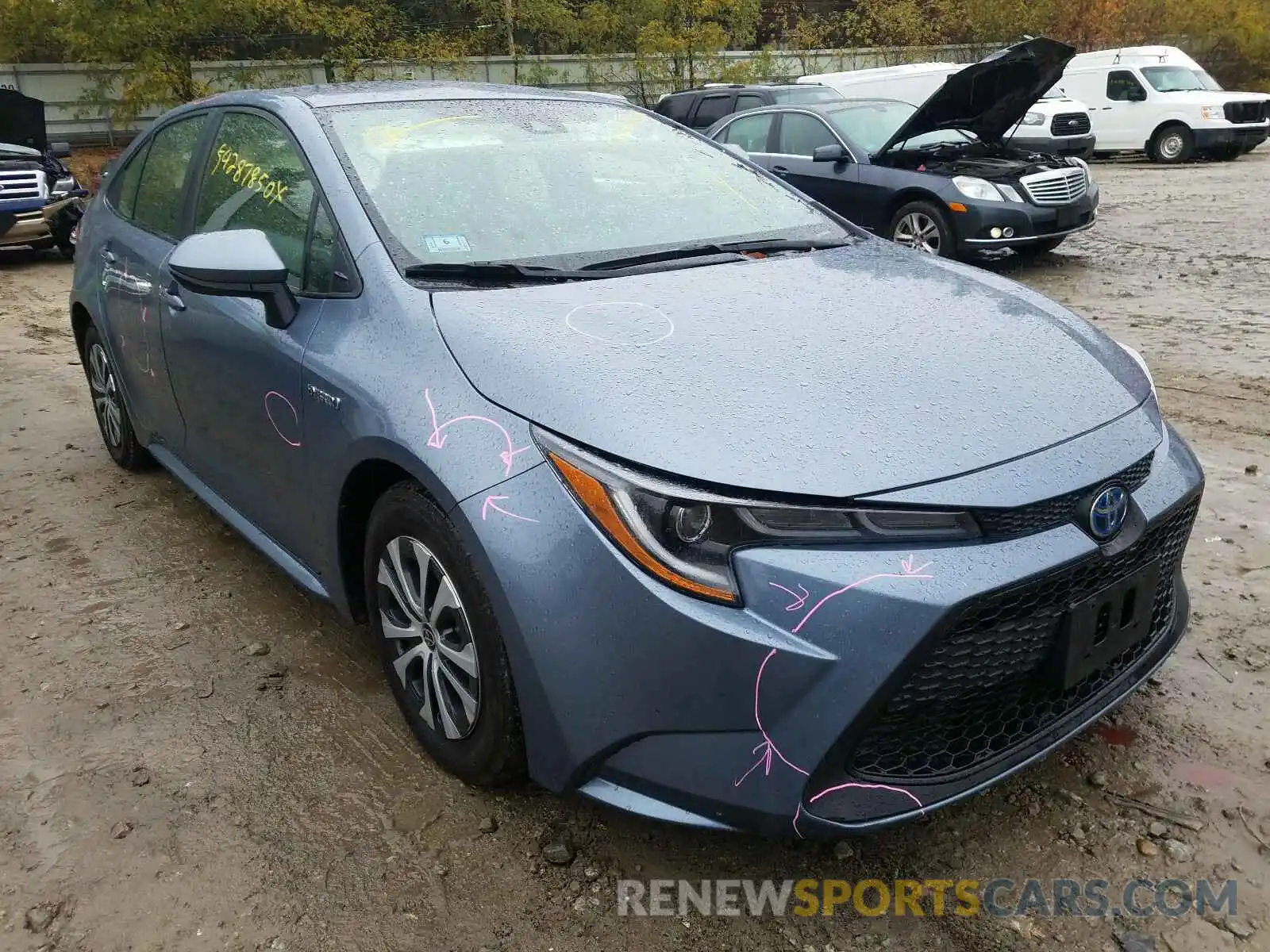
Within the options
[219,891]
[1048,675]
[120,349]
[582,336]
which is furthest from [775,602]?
[120,349]

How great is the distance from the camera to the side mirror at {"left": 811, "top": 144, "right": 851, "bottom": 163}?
357 inches

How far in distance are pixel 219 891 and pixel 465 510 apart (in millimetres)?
973

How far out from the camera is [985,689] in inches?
75.4

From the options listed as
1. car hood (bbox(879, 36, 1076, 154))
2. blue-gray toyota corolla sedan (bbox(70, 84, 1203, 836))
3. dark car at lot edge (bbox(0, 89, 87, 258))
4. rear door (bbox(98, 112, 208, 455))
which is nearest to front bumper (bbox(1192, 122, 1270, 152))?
car hood (bbox(879, 36, 1076, 154))

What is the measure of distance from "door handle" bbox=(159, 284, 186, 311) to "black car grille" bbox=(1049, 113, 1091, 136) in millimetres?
15072

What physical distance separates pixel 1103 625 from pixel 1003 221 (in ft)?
23.5

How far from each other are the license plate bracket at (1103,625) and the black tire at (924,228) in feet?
22.3

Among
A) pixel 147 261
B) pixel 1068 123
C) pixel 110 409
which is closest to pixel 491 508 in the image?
pixel 147 261

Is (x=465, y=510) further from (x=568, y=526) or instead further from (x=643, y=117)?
(x=643, y=117)

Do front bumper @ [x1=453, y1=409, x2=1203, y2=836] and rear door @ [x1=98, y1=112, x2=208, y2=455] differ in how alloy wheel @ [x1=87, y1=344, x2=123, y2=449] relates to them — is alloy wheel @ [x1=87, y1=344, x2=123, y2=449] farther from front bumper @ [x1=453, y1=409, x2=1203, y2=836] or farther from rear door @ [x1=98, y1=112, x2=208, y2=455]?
front bumper @ [x1=453, y1=409, x2=1203, y2=836]

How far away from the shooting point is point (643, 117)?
3506 mm

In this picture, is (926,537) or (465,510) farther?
(465,510)

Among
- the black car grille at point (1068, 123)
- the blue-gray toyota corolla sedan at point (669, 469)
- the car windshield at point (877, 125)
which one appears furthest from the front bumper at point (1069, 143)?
the blue-gray toyota corolla sedan at point (669, 469)

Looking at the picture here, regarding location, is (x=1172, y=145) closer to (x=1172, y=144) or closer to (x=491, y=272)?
(x=1172, y=144)
